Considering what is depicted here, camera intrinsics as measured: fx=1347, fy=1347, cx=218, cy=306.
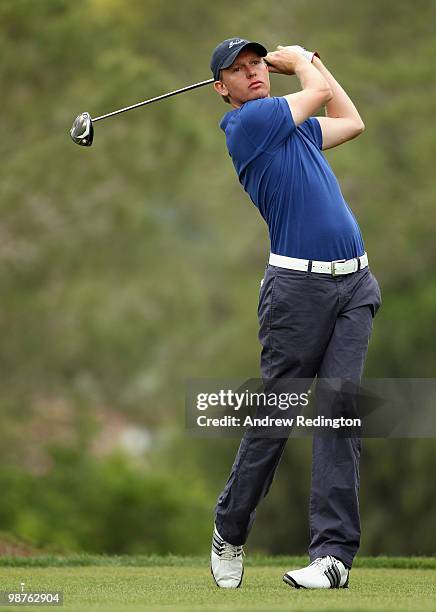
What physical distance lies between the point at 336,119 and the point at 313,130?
0.17 metres

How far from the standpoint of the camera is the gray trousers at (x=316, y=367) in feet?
16.3

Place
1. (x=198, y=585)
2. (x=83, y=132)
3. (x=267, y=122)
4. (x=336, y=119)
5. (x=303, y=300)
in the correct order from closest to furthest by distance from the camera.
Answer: (x=267, y=122)
(x=303, y=300)
(x=198, y=585)
(x=336, y=119)
(x=83, y=132)

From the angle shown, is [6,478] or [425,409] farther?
[6,478]

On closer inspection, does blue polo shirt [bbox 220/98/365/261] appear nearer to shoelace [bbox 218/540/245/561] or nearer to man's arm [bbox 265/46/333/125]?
man's arm [bbox 265/46/333/125]

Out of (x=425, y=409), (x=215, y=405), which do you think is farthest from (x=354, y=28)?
(x=215, y=405)

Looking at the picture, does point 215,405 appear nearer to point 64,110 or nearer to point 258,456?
point 258,456

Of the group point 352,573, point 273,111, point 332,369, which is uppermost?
point 273,111

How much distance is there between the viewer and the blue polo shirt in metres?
4.87

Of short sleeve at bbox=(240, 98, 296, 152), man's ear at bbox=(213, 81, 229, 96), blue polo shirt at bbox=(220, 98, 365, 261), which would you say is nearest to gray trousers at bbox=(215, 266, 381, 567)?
blue polo shirt at bbox=(220, 98, 365, 261)

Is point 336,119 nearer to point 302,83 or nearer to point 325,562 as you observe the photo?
point 302,83

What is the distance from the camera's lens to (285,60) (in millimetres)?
5148

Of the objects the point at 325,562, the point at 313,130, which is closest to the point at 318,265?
the point at 313,130

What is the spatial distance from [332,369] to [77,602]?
4.27 ft

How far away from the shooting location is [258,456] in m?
5.00
